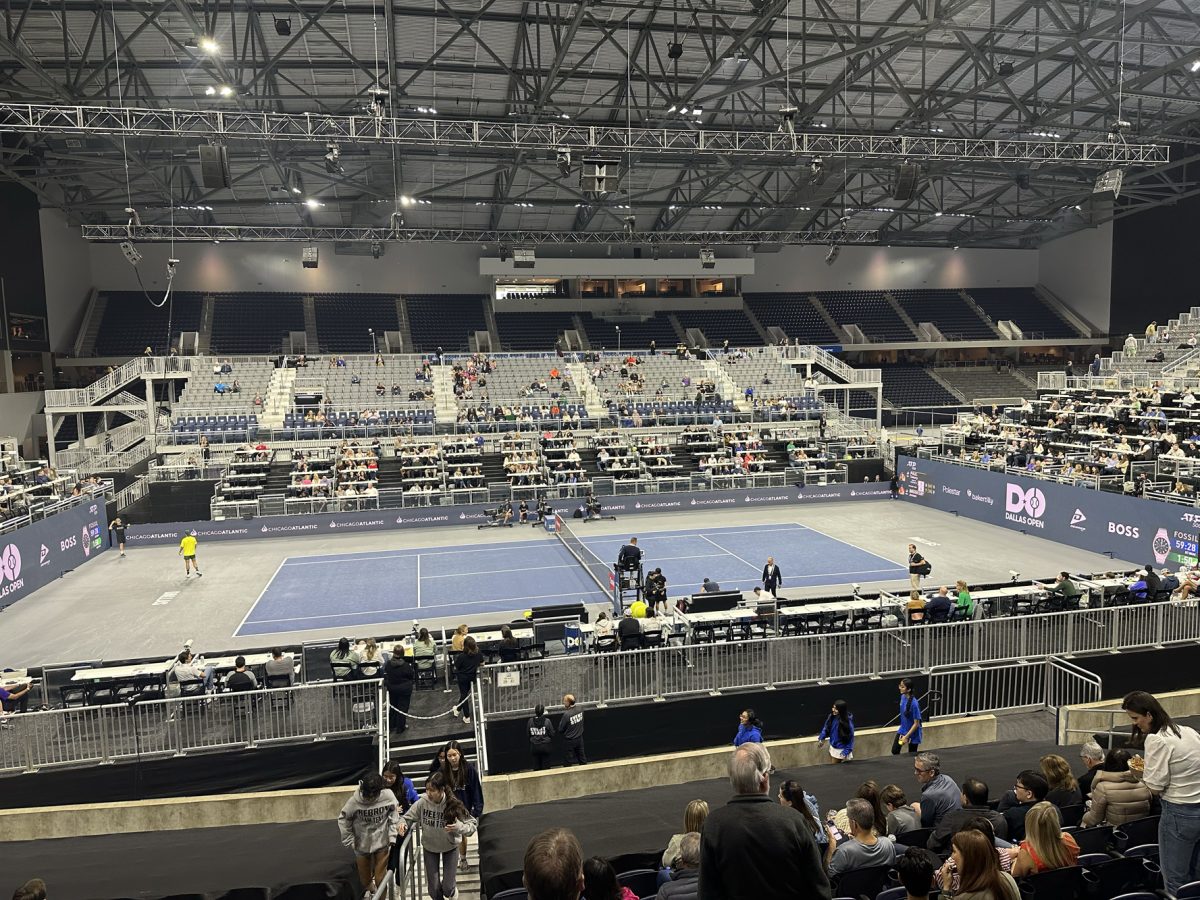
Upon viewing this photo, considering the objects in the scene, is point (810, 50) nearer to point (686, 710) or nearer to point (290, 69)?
point (290, 69)

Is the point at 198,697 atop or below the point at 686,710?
atop

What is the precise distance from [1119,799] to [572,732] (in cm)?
644

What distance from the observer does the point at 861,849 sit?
585 cm

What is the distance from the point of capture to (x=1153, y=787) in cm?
552

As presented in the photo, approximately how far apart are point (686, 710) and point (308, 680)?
19.4 feet

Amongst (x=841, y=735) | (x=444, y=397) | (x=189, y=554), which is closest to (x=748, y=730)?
(x=841, y=735)

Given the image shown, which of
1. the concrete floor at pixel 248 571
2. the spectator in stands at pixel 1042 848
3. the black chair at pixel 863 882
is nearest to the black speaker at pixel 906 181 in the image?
the concrete floor at pixel 248 571

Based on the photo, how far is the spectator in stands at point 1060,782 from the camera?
699cm

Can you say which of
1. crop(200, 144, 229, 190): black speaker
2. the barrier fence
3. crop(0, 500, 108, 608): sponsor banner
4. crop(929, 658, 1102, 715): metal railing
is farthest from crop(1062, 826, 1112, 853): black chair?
crop(0, 500, 108, 608): sponsor banner

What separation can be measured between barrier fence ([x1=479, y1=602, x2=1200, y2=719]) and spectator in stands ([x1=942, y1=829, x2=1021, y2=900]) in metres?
8.16

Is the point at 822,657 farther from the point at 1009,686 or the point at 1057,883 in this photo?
the point at 1057,883

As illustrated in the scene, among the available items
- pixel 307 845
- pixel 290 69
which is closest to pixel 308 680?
pixel 307 845

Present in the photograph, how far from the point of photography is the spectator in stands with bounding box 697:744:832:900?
3.28m

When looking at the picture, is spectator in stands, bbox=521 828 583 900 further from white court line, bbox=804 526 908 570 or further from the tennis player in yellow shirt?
the tennis player in yellow shirt
